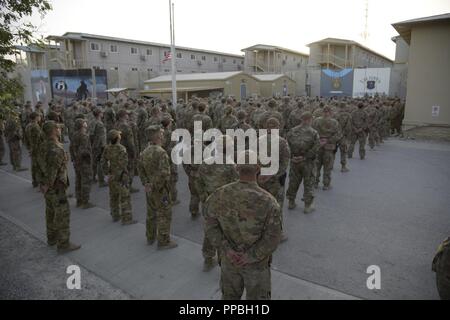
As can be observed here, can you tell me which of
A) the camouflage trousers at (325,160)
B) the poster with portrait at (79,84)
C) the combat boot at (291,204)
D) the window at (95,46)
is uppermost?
the window at (95,46)

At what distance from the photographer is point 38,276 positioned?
15.5ft

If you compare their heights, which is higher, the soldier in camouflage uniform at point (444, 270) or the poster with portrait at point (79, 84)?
the poster with portrait at point (79, 84)

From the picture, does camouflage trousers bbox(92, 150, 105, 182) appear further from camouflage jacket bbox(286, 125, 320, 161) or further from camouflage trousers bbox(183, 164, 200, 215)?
camouflage jacket bbox(286, 125, 320, 161)

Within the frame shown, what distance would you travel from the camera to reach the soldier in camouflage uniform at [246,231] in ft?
10.2

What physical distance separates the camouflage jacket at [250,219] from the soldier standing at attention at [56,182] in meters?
3.39

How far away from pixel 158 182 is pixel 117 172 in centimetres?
140

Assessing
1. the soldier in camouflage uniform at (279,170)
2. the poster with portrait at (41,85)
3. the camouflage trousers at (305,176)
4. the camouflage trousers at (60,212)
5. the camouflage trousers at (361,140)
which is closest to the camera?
the camouflage trousers at (60,212)

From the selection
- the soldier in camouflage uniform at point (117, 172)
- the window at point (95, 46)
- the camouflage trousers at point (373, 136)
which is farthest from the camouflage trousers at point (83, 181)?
the window at point (95, 46)

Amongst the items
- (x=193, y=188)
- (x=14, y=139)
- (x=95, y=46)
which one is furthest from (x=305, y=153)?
(x=95, y=46)

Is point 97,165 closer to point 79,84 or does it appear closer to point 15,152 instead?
point 15,152

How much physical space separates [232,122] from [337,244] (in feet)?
18.2

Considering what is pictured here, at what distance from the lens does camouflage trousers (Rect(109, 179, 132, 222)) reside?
6301 millimetres

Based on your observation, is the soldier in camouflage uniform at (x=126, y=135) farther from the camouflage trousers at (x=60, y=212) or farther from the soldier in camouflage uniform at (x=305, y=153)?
the soldier in camouflage uniform at (x=305, y=153)
